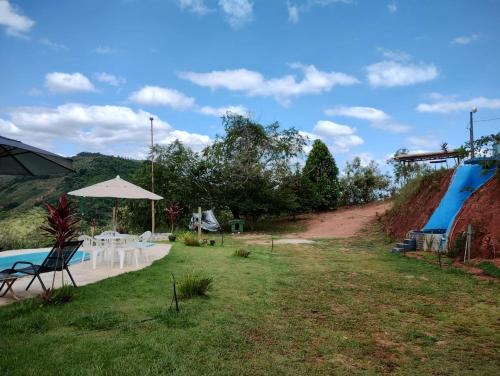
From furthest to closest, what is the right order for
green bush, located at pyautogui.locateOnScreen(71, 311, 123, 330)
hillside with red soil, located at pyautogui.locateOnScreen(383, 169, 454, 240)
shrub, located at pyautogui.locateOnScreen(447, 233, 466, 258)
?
hillside with red soil, located at pyautogui.locateOnScreen(383, 169, 454, 240)
shrub, located at pyautogui.locateOnScreen(447, 233, 466, 258)
green bush, located at pyautogui.locateOnScreen(71, 311, 123, 330)

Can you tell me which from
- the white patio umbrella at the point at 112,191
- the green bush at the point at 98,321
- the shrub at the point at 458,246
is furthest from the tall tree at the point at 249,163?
the green bush at the point at 98,321

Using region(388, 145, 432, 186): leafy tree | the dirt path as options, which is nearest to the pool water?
the dirt path

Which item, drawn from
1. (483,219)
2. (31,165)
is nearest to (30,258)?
(31,165)

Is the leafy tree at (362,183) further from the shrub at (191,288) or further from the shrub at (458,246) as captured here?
the shrub at (191,288)

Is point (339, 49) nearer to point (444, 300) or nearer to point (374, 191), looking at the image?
point (444, 300)

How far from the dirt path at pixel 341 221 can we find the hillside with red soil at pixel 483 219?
645cm

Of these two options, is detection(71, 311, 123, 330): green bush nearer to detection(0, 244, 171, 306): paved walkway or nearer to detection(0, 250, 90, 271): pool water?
detection(0, 244, 171, 306): paved walkway

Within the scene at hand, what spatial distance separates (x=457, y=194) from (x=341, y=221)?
9.26 metres

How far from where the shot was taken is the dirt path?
57.9 ft

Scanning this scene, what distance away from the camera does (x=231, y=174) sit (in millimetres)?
19672

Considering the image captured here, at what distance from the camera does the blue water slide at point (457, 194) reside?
1096cm

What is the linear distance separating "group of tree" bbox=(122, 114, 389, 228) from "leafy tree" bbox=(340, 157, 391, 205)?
5.62 m

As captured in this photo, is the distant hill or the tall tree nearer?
the tall tree

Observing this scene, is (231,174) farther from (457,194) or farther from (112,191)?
(457,194)
